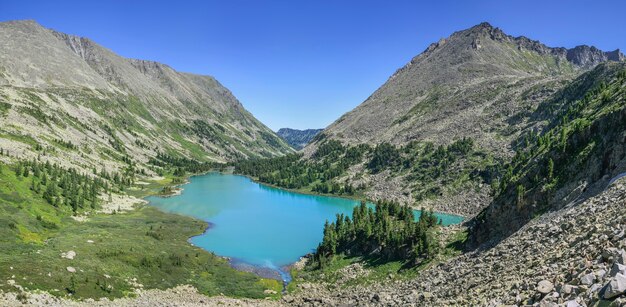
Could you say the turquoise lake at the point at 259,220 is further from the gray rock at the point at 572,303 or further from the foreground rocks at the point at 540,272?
the gray rock at the point at 572,303

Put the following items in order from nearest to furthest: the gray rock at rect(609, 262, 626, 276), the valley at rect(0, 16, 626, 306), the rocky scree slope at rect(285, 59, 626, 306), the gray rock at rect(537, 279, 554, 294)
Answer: the gray rock at rect(609, 262, 626, 276) < the rocky scree slope at rect(285, 59, 626, 306) < the gray rock at rect(537, 279, 554, 294) < the valley at rect(0, 16, 626, 306)

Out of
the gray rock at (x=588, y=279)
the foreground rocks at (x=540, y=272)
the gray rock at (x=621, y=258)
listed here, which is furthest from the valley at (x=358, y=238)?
the gray rock at (x=621, y=258)

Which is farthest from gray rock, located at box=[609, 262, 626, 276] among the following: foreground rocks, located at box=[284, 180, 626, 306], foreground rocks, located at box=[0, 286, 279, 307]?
foreground rocks, located at box=[0, 286, 279, 307]

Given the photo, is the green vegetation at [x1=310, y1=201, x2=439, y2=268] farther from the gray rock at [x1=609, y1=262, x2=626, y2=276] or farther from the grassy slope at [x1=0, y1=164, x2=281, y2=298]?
the gray rock at [x1=609, y1=262, x2=626, y2=276]

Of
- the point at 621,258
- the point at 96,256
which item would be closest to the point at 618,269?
the point at 621,258

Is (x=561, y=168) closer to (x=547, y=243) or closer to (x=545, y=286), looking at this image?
(x=547, y=243)

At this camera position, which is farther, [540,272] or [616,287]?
[540,272]

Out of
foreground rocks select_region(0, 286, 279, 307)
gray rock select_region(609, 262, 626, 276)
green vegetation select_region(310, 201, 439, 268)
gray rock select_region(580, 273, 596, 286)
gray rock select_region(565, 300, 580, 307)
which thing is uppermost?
gray rock select_region(609, 262, 626, 276)
